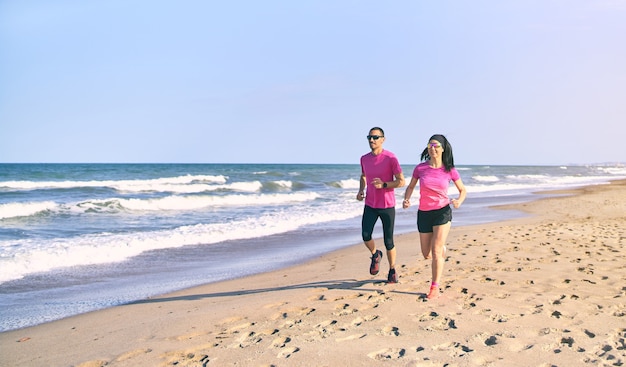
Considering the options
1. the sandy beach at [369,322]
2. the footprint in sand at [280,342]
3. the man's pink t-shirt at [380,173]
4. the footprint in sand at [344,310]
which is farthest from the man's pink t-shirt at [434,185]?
the footprint in sand at [280,342]

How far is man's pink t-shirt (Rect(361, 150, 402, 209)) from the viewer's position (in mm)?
6117

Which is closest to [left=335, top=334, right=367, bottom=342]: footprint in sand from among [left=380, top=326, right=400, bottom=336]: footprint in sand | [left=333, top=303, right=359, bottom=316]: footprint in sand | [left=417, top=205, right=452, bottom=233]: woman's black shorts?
[left=380, top=326, right=400, bottom=336]: footprint in sand

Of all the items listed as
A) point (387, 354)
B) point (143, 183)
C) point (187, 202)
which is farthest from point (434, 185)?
point (143, 183)

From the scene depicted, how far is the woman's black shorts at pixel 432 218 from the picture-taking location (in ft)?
18.3

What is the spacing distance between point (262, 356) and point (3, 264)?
6087 millimetres

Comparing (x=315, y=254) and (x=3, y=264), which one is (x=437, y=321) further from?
(x=3, y=264)

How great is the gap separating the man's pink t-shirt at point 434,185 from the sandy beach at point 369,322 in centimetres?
100

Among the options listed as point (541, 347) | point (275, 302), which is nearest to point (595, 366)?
point (541, 347)

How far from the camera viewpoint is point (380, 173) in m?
6.14

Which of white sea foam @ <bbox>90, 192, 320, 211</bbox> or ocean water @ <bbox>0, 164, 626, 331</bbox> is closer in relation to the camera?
ocean water @ <bbox>0, 164, 626, 331</bbox>

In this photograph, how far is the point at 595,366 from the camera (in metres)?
3.62

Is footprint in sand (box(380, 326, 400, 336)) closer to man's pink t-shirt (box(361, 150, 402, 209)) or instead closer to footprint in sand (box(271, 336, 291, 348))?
footprint in sand (box(271, 336, 291, 348))

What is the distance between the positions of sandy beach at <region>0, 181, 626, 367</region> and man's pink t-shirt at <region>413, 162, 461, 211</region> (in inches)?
39.2

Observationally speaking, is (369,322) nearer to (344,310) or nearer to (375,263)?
(344,310)
